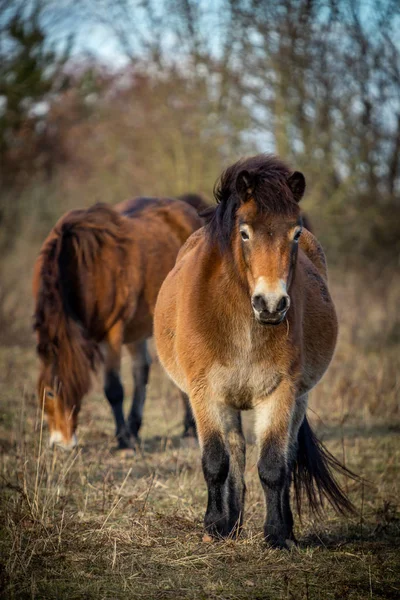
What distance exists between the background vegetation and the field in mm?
15

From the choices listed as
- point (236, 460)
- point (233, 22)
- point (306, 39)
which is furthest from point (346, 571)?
point (233, 22)

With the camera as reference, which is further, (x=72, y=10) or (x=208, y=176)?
(x=208, y=176)

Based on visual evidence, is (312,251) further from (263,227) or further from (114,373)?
(114,373)

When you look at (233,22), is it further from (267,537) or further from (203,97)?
(267,537)

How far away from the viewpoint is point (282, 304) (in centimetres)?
332

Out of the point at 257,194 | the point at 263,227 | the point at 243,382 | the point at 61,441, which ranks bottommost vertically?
the point at 61,441

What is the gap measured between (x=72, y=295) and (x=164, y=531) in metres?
3.26

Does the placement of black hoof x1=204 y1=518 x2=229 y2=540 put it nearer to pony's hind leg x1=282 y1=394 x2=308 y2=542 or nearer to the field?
the field

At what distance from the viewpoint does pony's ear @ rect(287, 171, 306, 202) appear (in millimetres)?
3670

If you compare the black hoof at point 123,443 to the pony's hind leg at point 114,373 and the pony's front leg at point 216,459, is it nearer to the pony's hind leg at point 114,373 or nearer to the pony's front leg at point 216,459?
the pony's hind leg at point 114,373

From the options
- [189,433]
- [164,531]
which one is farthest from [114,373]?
[164,531]

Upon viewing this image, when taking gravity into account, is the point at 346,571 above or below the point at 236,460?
below

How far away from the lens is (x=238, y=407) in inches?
157

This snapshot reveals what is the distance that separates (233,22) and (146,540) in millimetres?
8184
